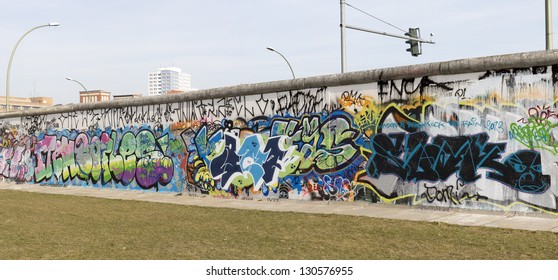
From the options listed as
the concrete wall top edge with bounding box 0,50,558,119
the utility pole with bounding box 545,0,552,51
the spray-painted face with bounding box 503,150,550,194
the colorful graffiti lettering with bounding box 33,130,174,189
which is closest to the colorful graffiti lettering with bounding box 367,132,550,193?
the spray-painted face with bounding box 503,150,550,194

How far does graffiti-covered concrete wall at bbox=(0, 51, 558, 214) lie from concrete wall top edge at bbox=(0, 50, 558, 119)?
0.08ft

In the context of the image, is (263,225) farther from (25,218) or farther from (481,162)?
(25,218)

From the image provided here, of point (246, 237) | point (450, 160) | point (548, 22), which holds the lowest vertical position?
point (246, 237)

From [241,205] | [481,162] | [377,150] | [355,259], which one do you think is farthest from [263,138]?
A: [355,259]

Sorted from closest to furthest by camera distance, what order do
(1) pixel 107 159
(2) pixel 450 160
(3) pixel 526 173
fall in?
(3) pixel 526 173, (2) pixel 450 160, (1) pixel 107 159

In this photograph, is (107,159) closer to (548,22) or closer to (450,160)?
(450,160)

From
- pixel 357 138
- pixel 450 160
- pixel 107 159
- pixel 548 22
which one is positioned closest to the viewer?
pixel 548 22

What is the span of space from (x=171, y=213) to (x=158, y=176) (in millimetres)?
5070

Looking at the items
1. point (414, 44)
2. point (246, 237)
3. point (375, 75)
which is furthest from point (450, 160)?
point (414, 44)

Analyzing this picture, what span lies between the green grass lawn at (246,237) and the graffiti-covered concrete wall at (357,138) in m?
1.77

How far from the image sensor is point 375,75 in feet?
38.0

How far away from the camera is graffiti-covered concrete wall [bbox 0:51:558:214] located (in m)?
9.75

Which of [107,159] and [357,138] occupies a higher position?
[357,138]

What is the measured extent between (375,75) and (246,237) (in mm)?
5031
